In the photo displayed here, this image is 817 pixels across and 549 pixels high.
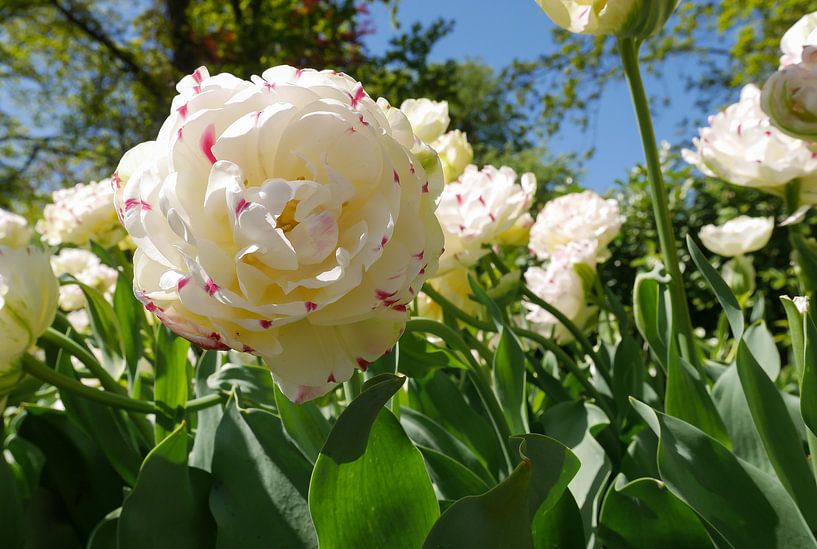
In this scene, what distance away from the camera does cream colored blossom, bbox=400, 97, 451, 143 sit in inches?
29.9

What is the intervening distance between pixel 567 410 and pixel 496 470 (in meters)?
0.09

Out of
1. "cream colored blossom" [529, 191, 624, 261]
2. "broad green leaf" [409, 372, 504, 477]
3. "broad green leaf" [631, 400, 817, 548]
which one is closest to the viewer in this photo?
"broad green leaf" [631, 400, 817, 548]

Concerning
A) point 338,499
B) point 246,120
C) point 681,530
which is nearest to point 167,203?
point 246,120

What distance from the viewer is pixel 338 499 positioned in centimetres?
37

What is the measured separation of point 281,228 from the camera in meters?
0.32

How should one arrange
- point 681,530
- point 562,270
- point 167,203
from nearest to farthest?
point 167,203, point 681,530, point 562,270

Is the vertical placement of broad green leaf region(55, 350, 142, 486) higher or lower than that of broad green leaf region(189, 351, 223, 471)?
higher

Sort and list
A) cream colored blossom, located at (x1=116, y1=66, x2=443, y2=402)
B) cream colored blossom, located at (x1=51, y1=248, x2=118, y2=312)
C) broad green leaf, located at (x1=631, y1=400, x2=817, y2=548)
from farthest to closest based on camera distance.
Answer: cream colored blossom, located at (x1=51, y1=248, x2=118, y2=312) < broad green leaf, located at (x1=631, y1=400, x2=817, y2=548) < cream colored blossom, located at (x1=116, y1=66, x2=443, y2=402)

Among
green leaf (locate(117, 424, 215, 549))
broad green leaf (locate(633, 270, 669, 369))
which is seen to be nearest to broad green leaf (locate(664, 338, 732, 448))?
broad green leaf (locate(633, 270, 669, 369))

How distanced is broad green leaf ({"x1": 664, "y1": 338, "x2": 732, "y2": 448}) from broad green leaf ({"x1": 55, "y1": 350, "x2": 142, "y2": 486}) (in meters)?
0.45

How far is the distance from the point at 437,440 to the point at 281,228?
1.01 feet

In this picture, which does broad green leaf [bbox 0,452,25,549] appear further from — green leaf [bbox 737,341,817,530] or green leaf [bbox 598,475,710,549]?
green leaf [bbox 737,341,817,530]

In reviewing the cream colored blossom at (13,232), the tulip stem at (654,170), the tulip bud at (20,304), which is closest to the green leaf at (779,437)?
the tulip stem at (654,170)

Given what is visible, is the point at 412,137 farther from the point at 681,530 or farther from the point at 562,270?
the point at 562,270
